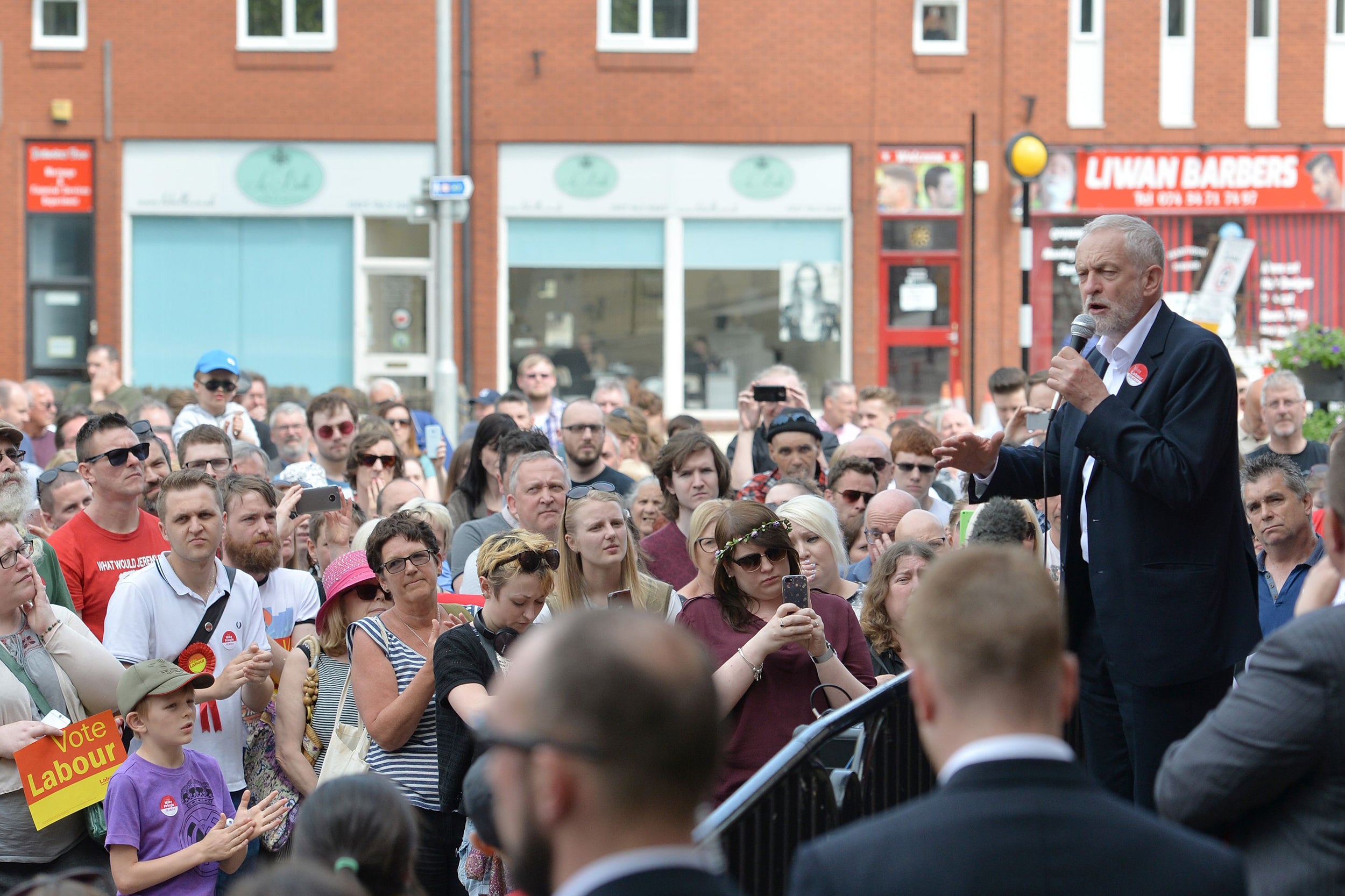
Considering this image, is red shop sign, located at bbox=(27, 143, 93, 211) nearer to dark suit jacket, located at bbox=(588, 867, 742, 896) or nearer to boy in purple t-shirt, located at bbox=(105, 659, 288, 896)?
boy in purple t-shirt, located at bbox=(105, 659, 288, 896)

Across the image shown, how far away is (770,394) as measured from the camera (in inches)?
356

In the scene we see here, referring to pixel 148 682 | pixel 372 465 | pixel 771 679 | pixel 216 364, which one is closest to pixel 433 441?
pixel 216 364

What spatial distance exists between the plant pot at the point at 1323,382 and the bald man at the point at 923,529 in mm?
7764

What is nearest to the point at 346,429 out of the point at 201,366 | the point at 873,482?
the point at 201,366

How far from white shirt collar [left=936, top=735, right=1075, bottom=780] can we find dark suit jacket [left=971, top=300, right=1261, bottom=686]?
1.82 meters

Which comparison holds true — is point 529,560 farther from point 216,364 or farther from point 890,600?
point 216,364

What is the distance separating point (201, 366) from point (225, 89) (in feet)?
30.0

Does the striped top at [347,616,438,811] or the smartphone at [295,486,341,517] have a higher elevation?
the smartphone at [295,486,341,517]

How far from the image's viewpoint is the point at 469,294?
59.1 ft

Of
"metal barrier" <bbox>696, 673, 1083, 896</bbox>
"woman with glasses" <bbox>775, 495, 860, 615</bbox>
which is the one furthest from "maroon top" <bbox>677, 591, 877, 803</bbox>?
"woman with glasses" <bbox>775, 495, 860, 615</bbox>

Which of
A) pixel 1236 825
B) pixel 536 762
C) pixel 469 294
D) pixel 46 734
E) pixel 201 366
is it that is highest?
pixel 469 294

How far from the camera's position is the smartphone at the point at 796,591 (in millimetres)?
4527

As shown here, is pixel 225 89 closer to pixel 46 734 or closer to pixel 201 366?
pixel 201 366

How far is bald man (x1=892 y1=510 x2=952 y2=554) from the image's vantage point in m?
6.43
